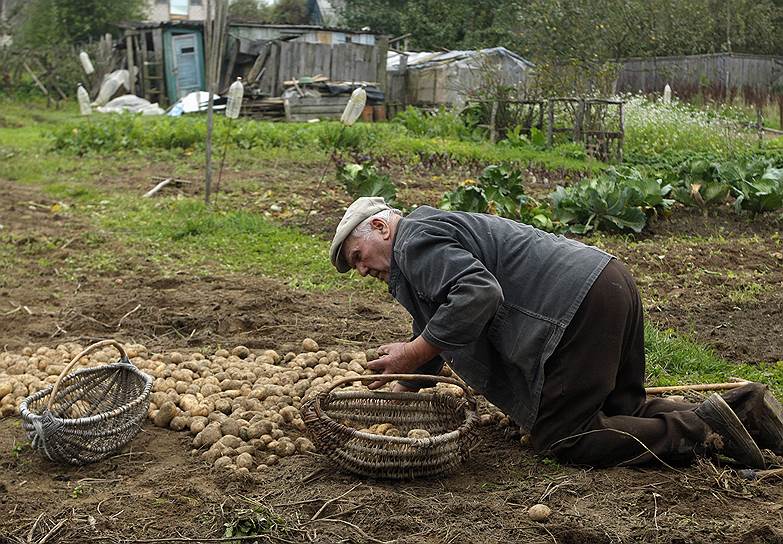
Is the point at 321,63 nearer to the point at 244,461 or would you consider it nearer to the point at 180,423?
the point at 180,423

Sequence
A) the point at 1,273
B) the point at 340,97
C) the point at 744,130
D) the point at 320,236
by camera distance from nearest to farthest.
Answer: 1. the point at 1,273
2. the point at 320,236
3. the point at 744,130
4. the point at 340,97

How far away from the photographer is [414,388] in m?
4.32

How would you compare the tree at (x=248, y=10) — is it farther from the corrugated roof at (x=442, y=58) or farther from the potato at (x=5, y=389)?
the potato at (x=5, y=389)

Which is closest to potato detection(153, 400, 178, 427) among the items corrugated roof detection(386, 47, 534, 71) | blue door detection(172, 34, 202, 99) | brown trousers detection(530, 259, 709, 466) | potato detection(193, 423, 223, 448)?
potato detection(193, 423, 223, 448)

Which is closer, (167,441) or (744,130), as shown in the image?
(167,441)

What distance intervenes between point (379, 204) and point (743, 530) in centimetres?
178

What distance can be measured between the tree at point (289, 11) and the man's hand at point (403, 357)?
1682 inches

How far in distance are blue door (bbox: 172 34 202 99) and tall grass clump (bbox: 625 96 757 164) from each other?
13.9 m

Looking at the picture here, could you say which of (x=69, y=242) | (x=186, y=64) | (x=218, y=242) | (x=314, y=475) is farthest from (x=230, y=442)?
(x=186, y=64)

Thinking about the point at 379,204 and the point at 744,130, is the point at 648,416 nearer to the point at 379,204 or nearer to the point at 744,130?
the point at 379,204

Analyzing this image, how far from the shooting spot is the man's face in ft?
12.5

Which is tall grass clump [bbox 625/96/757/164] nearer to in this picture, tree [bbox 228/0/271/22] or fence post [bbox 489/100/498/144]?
fence post [bbox 489/100/498/144]

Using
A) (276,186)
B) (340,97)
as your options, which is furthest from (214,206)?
(340,97)

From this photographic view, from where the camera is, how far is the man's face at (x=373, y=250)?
12.5 feet
